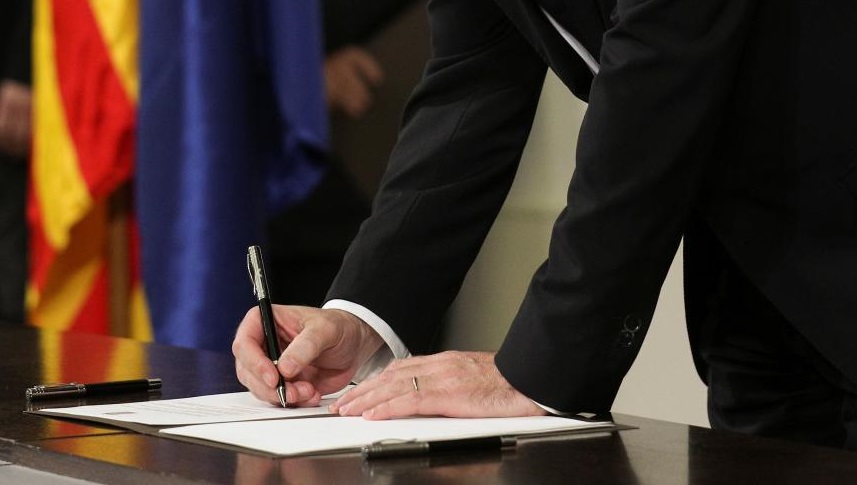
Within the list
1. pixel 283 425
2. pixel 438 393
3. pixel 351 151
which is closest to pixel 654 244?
pixel 438 393

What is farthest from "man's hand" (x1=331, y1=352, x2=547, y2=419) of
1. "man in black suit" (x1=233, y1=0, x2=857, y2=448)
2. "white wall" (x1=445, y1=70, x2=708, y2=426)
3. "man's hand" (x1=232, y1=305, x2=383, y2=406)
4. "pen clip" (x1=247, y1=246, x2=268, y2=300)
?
"white wall" (x1=445, y1=70, x2=708, y2=426)

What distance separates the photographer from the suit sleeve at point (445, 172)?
5.70 ft

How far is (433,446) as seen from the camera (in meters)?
1.17

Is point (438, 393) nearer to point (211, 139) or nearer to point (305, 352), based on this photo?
point (305, 352)

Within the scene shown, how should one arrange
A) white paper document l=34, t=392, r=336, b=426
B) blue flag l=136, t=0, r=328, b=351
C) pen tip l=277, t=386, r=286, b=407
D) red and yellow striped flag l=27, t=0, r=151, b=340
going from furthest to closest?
red and yellow striped flag l=27, t=0, r=151, b=340 → blue flag l=136, t=0, r=328, b=351 → pen tip l=277, t=386, r=286, b=407 → white paper document l=34, t=392, r=336, b=426

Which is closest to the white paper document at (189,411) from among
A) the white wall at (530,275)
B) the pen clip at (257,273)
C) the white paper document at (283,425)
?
the white paper document at (283,425)

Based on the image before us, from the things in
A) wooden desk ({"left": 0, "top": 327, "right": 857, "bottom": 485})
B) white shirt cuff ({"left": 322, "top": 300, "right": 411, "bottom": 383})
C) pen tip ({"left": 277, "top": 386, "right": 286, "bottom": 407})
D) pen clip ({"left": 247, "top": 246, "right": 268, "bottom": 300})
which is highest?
pen clip ({"left": 247, "top": 246, "right": 268, "bottom": 300})

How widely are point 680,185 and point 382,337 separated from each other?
1.57 feet

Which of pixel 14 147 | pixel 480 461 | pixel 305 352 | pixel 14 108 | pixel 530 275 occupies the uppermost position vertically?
pixel 14 108

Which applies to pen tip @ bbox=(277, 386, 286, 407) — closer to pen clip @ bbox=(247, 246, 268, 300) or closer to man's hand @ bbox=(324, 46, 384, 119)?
pen clip @ bbox=(247, 246, 268, 300)

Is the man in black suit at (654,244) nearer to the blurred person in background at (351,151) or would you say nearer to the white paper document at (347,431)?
the white paper document at (347,431)

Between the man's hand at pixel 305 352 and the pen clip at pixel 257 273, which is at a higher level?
the pen clip at pixel 257 273

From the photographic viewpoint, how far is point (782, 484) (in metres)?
1.06

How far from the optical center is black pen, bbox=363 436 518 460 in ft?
3.73
